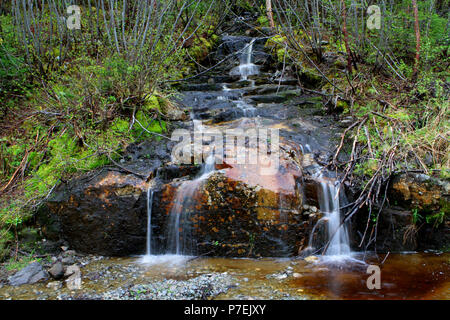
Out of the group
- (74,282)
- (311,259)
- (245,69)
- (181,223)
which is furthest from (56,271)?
(245,69)

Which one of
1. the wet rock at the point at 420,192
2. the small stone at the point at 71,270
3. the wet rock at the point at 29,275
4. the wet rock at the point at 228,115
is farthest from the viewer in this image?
the wet rock at the point at 228,115

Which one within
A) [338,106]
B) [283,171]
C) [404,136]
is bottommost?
[283,171]

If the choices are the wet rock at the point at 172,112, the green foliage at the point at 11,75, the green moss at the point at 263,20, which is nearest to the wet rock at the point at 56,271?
the wet rock at the point at 172,112

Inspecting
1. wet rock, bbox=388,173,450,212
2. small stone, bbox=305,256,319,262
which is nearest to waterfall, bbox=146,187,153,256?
small stone, bbox=305,256,319,262

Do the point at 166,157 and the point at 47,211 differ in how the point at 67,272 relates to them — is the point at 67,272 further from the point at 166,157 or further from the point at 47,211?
the point at 166,157

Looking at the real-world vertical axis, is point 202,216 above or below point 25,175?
below

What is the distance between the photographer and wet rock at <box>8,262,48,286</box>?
140 inches

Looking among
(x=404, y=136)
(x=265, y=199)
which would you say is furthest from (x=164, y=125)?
(x=404, y=136)

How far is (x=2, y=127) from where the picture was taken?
217 inches

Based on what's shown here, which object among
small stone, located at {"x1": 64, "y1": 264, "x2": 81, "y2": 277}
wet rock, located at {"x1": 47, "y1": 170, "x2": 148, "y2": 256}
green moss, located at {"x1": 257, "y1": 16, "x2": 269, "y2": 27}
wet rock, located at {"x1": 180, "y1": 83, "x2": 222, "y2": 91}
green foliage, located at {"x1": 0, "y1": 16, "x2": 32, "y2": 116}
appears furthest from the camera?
green moss, located at {"x1": 257, "y1": 16, "x2": 269, "y2": 27}

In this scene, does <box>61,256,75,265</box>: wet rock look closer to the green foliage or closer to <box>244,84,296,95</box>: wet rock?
the green foliage

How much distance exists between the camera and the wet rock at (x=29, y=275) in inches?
140

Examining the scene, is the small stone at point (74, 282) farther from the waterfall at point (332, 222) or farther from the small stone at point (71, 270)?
the waterfall at point (332, 222)

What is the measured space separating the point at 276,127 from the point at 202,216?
2.81 m
